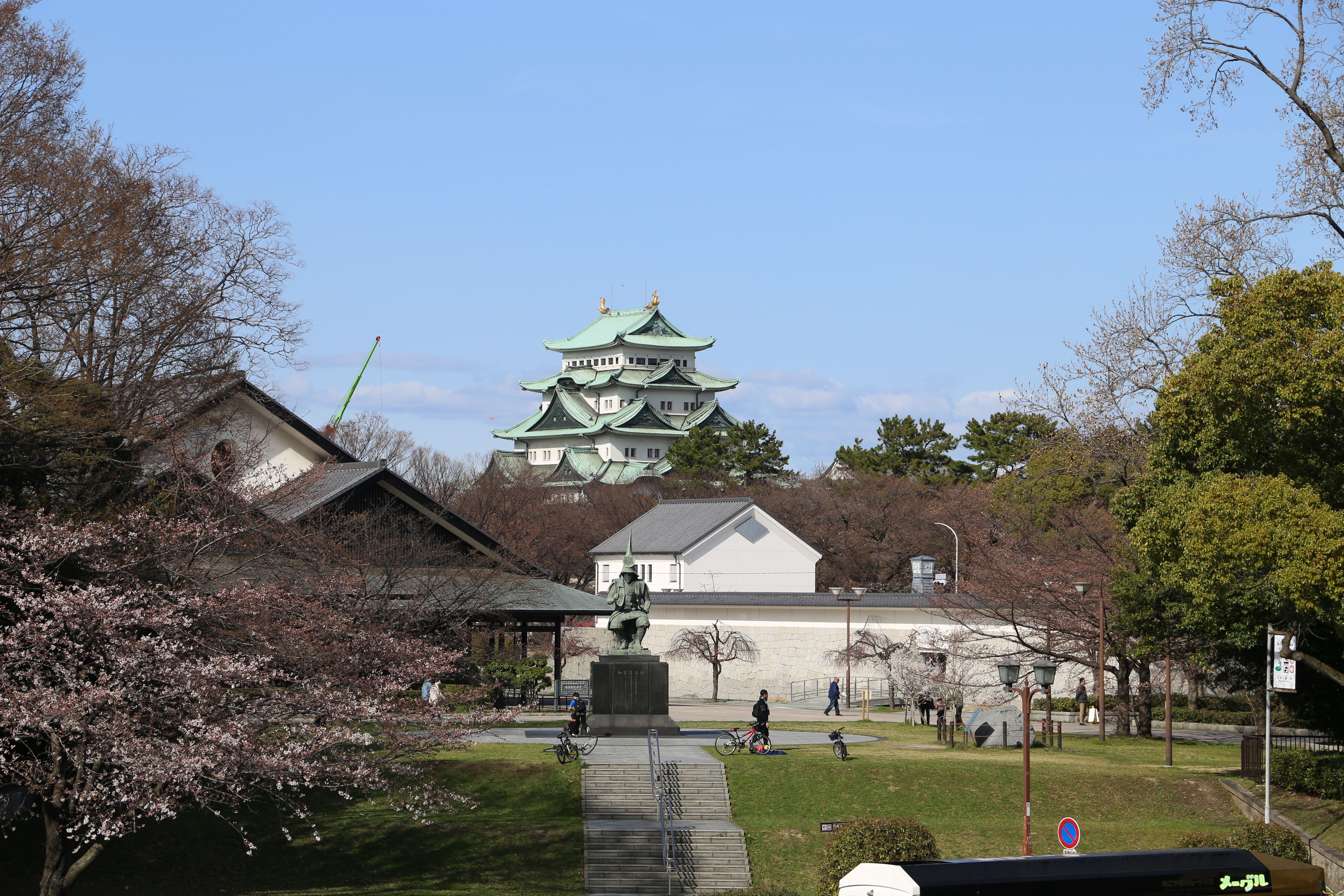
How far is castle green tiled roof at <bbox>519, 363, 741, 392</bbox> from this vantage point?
10844 centimetres

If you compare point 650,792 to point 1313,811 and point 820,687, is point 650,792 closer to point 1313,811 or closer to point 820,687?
point 1313,811

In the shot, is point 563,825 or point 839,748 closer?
point 563,825

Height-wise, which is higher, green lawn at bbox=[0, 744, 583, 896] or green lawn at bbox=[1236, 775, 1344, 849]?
green lawn at bbox=[1236, 775, 1344, 849]

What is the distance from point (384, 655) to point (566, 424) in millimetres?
86188

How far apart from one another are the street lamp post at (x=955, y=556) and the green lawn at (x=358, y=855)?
28843 millimetres

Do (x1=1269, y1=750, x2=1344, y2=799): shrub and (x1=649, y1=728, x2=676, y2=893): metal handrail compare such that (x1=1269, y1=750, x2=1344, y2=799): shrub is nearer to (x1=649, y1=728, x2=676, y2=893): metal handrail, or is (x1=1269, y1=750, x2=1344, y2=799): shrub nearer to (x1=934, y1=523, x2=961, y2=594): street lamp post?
(x1=649, y1=728, x2=676, y2=893): metal handrail

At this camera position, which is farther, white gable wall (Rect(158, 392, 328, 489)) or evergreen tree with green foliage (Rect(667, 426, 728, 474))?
evergreen tree with green foliage (Rect(667, 426, 728, 474))

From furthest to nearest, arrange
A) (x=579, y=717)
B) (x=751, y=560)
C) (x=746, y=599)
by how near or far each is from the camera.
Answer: (x=751, y=560)
(x=746, y=599)
(x=579, y=717)

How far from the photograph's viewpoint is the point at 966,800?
938 inches

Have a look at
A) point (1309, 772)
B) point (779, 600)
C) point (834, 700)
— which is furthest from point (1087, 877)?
point (779, 600)

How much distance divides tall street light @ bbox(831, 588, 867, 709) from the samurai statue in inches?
675

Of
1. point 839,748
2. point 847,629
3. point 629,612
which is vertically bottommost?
point 839,748

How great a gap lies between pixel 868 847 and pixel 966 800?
8138 millimetres

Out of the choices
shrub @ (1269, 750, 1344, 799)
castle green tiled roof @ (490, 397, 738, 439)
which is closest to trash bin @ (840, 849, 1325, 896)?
shrub @ (1269, 750, 1344, 799)
